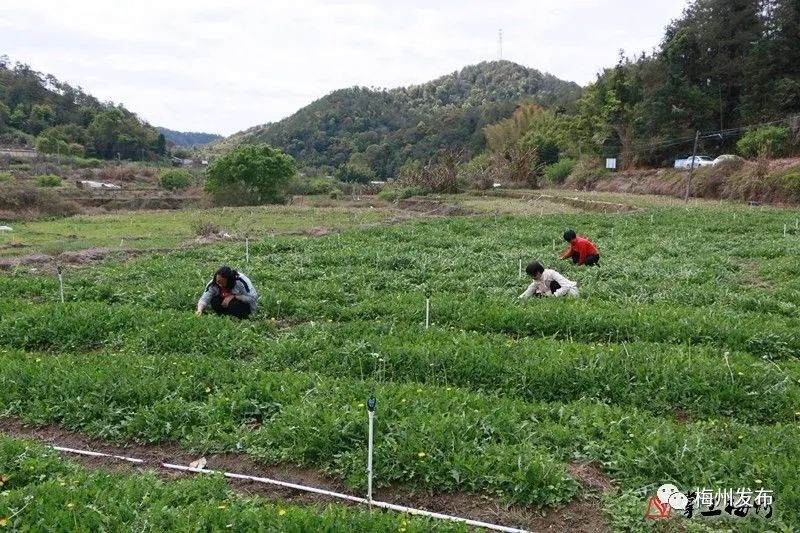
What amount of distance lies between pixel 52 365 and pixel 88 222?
27.7 m

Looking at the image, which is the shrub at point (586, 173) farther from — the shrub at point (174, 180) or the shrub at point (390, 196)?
the shrub at point (174, 180)

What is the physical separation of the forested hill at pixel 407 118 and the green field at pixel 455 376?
73.4 m

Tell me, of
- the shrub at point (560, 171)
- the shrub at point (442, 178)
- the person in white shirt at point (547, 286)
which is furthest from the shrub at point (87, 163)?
the person in white shirt at point (547, 286)

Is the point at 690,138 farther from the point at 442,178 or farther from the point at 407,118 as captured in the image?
the point at 407,118

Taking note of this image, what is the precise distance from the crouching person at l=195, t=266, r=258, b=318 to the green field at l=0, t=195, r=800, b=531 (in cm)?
40

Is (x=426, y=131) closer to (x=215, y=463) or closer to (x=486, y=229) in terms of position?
(x=486, y=229)

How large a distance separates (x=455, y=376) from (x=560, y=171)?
6024cm

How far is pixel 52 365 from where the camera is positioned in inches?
296

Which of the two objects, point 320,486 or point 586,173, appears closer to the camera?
point 320,486

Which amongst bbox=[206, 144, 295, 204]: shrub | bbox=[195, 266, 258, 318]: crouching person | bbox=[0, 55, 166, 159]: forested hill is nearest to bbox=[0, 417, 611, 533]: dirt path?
bbox=[195, 266, 258, 318]: crouching person

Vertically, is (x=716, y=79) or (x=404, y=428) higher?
(x=716, y=79)

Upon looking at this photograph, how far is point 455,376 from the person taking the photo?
7430 millimetres

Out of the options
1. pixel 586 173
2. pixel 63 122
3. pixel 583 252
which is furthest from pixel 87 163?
pixel 583 252

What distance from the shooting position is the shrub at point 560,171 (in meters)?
63.9
